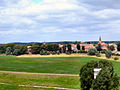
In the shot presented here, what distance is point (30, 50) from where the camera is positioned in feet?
545

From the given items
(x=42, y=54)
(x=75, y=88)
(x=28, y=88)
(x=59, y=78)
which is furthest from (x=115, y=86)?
(x=42, y=54)

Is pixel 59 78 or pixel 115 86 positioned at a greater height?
pixel 115 86

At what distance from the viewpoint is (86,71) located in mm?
29500

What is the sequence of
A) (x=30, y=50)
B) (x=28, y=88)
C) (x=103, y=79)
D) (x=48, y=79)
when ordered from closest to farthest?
(x=103, y=79), (x=28, y=88), (x=48, y=79), (x=30, y=50)

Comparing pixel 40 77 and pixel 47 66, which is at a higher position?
pixel 40 77

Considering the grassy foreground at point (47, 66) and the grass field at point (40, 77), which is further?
the grassy foreground at point (47, 66)

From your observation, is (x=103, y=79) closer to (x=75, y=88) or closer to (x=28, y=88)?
(x=75, y=88)

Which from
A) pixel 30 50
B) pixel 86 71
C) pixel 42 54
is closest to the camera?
pixel 86 71

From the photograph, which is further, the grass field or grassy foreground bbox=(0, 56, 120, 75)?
grassy foreground bbox=(0, 56, 120, 75)

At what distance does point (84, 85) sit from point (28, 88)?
12541 millimetres

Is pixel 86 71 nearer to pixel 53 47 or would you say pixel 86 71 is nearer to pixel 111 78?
pixel 111 78

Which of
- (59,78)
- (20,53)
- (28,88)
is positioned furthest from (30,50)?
(28,88)

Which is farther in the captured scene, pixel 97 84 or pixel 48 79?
pixel 48 79

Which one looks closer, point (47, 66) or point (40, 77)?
point (40, 77)
